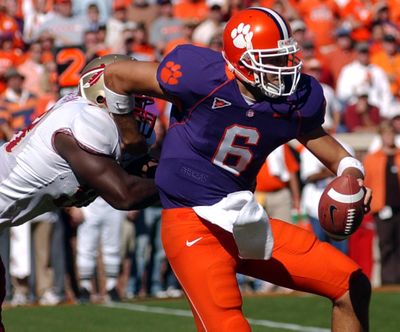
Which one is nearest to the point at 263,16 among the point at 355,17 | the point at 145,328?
the point at 145,328

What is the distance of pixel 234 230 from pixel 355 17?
37.2 feet

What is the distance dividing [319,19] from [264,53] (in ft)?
34.5

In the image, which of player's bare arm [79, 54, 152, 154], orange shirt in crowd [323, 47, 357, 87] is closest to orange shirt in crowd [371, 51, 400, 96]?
orange shirt in crowd [323, 47, 357, 87]

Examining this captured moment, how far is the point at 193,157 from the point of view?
5090 mm

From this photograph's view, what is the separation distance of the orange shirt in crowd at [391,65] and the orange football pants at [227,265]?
880 cm

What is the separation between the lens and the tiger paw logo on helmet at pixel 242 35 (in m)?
4.99

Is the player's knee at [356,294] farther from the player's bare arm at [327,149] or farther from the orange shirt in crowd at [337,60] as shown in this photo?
the orange shirt in crowd at [337,60]

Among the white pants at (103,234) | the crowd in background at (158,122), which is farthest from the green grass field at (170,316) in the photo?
the crowd in background at (158,122)

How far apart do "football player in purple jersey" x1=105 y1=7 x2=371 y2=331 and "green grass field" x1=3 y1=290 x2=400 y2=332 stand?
3214 millimetres

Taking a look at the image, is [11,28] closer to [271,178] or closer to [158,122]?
[158,122]

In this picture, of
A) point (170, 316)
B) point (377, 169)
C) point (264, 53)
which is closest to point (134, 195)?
point (264, 53)

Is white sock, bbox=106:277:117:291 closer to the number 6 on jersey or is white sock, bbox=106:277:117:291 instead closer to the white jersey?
the white jersey

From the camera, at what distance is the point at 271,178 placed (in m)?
10.7

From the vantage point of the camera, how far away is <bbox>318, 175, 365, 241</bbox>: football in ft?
16.6
